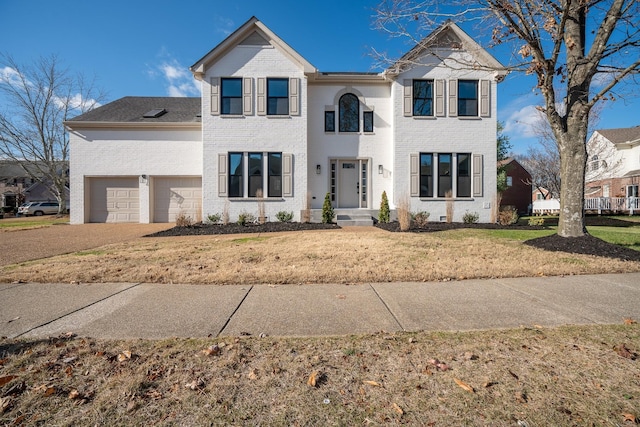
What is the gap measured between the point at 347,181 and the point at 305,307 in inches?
423

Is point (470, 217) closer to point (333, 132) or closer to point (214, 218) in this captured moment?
point (333, 132)

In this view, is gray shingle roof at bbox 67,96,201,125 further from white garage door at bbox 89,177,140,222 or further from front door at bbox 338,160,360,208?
front door at bbox 338,160,360,208

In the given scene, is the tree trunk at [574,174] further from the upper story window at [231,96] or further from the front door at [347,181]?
the upper story window at [231,96]

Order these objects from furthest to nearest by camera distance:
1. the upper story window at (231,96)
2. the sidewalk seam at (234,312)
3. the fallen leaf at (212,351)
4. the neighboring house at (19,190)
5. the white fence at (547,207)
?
the neighboring house at (19,190), the white fence at (547,207), the upper story window at (231,96), the sidewalk seam at (234,312), the fallen leaf at (212,351)

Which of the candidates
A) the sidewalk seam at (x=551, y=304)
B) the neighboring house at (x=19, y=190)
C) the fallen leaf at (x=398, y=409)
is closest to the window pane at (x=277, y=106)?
the sidewalk seam at (x=551, y=304)

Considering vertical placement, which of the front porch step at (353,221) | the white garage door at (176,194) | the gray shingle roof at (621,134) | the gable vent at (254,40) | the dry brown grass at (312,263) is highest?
the gable vent at (254,40)

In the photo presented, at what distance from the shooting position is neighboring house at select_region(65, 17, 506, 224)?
12.9 m

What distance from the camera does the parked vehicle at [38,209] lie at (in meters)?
28.4

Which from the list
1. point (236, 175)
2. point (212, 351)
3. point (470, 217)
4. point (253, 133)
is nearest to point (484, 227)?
point (470, 217)

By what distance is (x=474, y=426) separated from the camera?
1.69m

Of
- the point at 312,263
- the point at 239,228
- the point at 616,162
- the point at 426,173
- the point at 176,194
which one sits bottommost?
the point at 312,263

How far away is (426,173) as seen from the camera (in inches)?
524

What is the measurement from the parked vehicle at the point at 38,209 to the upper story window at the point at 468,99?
37.0 m

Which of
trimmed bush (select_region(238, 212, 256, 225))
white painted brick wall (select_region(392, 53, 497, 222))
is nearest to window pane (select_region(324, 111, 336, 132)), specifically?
white painted brick wall (select_region(392, 53, 497, 222))
